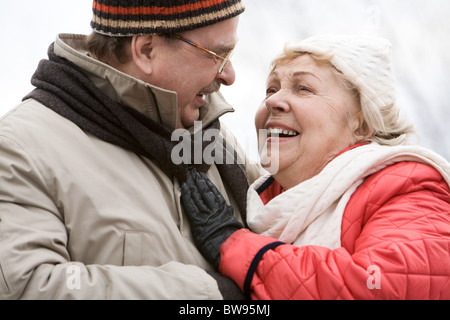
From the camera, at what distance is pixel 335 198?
1866mm

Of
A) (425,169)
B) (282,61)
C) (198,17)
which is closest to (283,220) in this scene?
(425,169)

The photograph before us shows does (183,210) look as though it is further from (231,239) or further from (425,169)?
(425,169)

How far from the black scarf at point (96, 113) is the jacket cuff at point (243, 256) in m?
0.34

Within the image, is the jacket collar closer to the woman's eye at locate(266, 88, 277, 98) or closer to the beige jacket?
the beige jacket

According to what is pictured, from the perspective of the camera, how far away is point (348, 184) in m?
1.85

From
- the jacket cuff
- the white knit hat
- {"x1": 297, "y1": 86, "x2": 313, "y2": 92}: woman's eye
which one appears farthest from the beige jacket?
the white knit hat

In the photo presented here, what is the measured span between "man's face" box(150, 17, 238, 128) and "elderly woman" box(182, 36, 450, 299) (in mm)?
283

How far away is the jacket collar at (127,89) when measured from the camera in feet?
6.09

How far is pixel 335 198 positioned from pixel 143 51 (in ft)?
2.97

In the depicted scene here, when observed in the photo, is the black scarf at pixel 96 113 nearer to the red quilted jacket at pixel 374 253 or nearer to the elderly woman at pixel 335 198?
the elderly woman at pixel 335 198

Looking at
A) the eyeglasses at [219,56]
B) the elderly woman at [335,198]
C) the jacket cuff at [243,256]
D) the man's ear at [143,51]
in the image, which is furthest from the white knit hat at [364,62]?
the jacket cuff at [243,256]

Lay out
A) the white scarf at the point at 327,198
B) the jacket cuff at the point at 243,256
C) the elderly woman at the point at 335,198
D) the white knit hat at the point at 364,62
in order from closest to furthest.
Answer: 1. the elderly woman at the point at 335,198
2. the jacket cuff at the point at 243,256
3. the white scarf at the point at 327,198
4. the white knit hat at the point at 364,62

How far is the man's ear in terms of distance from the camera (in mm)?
1943

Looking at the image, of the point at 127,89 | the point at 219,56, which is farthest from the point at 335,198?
the point at 127,89
